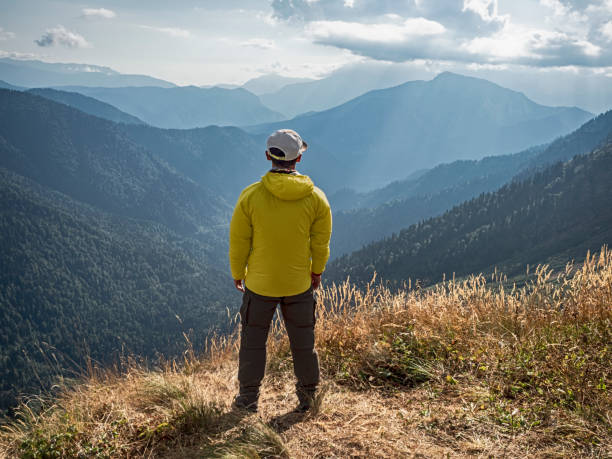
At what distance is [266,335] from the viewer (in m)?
4.34

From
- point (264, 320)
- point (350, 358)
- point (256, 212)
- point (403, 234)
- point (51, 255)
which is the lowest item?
point (51, 255)

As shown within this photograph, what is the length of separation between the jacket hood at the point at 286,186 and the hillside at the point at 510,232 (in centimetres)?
10303

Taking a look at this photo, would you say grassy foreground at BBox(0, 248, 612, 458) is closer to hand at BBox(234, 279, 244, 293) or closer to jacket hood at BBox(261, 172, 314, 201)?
hand at BBox(234, 279, 244, 293)

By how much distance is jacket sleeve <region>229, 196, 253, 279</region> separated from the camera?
4.00 metres

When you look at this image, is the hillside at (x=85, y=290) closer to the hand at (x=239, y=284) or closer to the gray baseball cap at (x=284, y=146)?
the hand at (x=239, y=284)

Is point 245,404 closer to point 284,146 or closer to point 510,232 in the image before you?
point 284,146

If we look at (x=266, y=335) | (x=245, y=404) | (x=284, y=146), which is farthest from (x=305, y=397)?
(x=284, y=146)

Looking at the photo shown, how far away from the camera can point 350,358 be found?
5.36 meters

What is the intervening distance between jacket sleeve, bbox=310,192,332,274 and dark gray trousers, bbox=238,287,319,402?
1.33 ft

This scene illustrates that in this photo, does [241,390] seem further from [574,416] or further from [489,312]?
[489,312]

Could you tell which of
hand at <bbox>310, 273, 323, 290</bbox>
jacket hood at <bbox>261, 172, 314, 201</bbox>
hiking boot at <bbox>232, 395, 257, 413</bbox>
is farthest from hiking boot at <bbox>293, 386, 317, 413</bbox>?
jacket hood at <bbox>261, 172, 314, 201</bbox>

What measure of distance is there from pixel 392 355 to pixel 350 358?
0.57 metres

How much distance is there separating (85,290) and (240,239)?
18171 centimetres

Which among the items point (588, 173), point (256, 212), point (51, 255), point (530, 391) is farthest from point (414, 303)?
point (51, 255)
